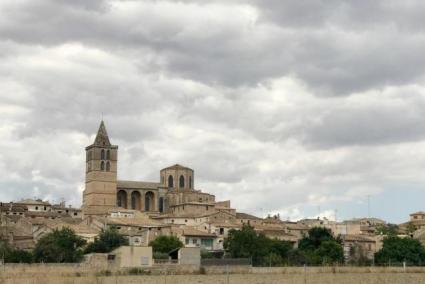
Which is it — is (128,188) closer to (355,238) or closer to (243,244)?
(355,238)

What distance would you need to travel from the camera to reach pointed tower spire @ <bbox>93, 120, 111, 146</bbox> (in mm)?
145500

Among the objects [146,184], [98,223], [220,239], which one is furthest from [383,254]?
[146,184]

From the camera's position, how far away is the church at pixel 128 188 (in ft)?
443

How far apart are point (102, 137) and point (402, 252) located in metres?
77.4

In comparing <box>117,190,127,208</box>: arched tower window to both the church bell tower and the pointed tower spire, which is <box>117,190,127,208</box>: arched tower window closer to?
the church bell tower

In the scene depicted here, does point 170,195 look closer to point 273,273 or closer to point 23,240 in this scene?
point 23,240

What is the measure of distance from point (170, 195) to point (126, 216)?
25607 mm

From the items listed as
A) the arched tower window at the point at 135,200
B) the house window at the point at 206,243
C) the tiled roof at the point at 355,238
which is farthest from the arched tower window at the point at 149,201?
the tiled roof at the point at 355,238

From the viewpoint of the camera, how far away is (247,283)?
123 feet

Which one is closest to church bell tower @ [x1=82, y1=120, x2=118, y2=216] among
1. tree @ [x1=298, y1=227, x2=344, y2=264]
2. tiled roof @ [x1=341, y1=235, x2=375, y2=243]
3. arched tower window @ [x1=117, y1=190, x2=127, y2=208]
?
arched tower window @ [x1=117, y1=190, x2=127, y2=208]

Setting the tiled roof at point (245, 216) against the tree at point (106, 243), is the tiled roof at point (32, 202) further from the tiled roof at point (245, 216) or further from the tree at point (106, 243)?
the tree at point (106, 243)

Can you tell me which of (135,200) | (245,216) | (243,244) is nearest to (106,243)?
(243,244)

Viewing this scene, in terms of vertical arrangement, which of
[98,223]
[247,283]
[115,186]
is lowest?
[247,283]

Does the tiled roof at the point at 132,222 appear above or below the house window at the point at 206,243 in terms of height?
above
